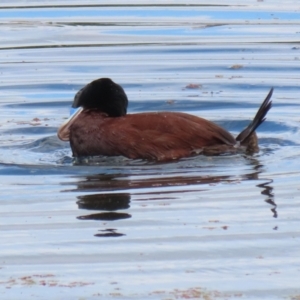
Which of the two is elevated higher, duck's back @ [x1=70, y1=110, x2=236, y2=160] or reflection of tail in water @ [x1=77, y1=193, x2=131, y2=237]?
duck's back @ [x1=70, y1=110, x2=236, y2=160]

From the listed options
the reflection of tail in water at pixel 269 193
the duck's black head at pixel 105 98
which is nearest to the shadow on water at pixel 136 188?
the reflection of tail in water at pixel 269 193

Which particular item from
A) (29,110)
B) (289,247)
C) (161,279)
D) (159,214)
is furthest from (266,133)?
(161,279)

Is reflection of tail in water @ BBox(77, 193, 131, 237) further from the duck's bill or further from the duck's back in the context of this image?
the duck's bill

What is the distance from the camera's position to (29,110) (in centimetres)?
1198

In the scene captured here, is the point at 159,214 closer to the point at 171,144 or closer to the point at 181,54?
the point at 171,144

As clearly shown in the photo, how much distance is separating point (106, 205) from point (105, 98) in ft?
7.36

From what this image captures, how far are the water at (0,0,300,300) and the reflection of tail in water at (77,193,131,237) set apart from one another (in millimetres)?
14

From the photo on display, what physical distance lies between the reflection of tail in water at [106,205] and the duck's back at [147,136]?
1.24m

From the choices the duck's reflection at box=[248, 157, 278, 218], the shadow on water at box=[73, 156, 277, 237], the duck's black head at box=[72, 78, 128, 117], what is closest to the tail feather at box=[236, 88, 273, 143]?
the duck's reflection at box=[248, 157, 278, 218]

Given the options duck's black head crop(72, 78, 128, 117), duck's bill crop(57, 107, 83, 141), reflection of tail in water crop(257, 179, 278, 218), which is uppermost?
duck's black head crop(72, 78, 128, 117)

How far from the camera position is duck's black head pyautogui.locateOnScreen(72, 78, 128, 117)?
977cm

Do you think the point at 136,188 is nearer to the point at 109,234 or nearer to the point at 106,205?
the point at 106,205

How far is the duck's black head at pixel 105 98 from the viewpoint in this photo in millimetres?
9766

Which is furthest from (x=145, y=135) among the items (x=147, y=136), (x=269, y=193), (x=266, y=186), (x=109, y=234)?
(x=109, y=234)
